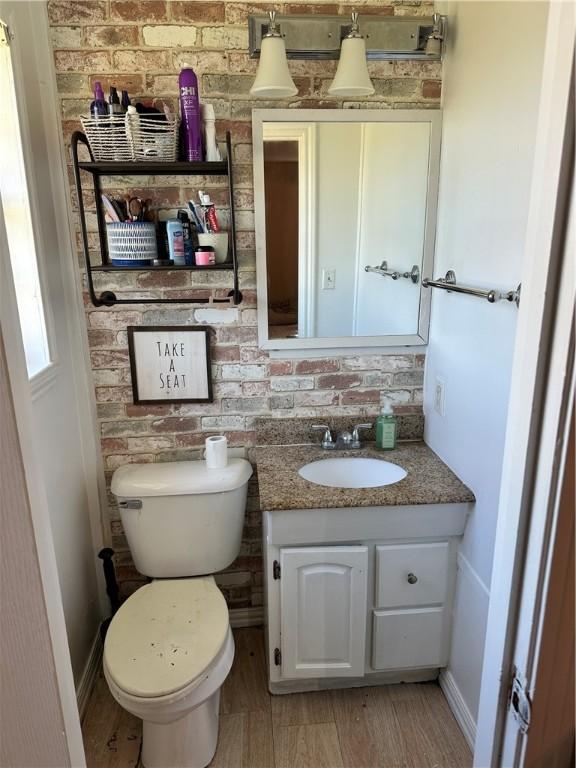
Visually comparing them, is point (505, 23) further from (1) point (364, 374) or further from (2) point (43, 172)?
(2) point (43, 172)

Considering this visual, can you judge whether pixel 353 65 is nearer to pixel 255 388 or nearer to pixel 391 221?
pixel 391 221

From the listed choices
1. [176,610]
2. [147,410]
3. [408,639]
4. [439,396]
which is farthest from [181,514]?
[439,396]

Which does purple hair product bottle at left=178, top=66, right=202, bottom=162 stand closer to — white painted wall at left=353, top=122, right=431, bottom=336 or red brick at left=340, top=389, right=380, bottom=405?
white painted wall at left=353, top=122, right=431, bottom=336

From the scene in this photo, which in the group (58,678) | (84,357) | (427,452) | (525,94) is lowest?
(427,452)

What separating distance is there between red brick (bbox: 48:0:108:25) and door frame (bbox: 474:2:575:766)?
1519 mm

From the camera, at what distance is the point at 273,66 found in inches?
59.3

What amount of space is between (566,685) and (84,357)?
1.66m

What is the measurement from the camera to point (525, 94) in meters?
1.22

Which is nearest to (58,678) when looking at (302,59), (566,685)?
(566,685)

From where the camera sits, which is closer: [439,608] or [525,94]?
[525,94]

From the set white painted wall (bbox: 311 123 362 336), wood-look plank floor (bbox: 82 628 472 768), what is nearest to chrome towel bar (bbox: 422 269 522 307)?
white painted wall (bbox: 311 123 362 336)

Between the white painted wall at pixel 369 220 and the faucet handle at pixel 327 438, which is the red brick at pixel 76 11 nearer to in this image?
the white painted wall at pixel 369 220

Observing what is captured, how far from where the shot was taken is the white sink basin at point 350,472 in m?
1.86

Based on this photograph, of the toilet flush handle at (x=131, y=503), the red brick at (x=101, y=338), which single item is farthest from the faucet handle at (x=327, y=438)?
the red brick at (x=101, y=338)
